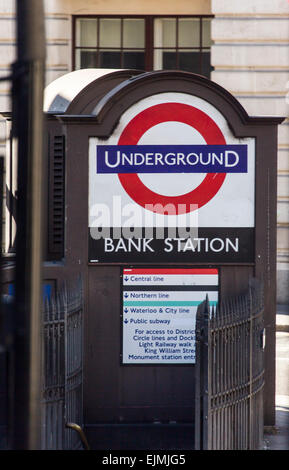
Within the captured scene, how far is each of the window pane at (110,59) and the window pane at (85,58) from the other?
14 centimetres

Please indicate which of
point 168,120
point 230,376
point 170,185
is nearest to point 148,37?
point 168,120

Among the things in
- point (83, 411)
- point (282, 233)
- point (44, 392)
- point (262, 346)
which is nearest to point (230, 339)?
point (262, 346)

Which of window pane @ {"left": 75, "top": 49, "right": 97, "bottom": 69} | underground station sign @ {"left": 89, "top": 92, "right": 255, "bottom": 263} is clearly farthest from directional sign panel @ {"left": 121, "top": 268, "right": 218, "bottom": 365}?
→ window pane @ {"left": 75, "top": 49, "right": 97, "bottom": 69}

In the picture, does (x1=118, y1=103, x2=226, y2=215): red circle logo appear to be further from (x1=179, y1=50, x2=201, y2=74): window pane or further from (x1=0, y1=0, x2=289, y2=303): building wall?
(x1=179, y1=50, x2=201, y2=74): window pane

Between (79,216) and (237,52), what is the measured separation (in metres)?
10.7

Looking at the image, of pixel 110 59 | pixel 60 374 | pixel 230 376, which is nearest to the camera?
pixel 230 376

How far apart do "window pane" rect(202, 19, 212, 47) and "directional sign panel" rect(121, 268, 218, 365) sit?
11613 millimetres

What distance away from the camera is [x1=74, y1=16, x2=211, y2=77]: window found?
18.2 metres

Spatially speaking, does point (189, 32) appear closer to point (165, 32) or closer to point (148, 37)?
point (165, 32)

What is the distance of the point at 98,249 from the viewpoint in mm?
7324

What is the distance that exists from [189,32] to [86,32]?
2.08 m

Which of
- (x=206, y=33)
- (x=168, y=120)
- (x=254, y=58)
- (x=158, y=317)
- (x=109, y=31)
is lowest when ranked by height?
(x=158, y=317)

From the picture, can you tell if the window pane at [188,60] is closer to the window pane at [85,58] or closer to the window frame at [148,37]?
the window frame at [148,37]

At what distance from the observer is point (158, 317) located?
289 inches
